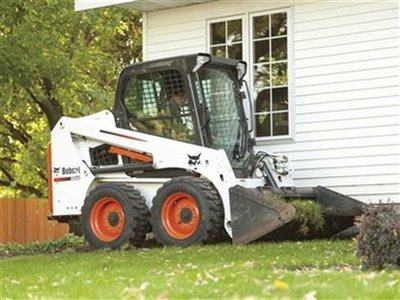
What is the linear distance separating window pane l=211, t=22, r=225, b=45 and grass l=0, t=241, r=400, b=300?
14.6ft

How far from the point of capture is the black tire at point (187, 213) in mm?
11391

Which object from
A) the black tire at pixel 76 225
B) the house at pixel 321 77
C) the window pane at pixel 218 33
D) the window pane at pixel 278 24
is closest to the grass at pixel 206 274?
the black tire at pixel 76 225

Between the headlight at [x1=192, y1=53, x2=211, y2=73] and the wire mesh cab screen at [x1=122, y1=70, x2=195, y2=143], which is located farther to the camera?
the wire mesh cab screen at [x1=122, y1=70, x2=195, y2=143]

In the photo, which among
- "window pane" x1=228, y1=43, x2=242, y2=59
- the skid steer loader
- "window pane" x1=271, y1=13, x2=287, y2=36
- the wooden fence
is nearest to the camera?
the skid steer loader

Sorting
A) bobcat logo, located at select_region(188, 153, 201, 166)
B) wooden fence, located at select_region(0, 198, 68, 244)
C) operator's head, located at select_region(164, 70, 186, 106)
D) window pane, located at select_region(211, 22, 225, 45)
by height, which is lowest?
wooden fence, located at select_region(0, 198, 68, 244)

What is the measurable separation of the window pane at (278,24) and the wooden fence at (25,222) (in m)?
12.0

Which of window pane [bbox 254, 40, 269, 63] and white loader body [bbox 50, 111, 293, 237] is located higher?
window pane [bbox 254, 40, 269, 63]

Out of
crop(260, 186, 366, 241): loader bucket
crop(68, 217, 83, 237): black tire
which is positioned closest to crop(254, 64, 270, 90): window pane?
crop(260, 186, 366, 241): loader bucket

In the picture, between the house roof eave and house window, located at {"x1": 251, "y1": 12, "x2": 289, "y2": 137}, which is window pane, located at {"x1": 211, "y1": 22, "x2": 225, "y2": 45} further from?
house window, located at {"x1": 251, "y1": 12, "x2": 289, "y2": 137}

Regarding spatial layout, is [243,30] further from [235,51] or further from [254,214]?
[254,214]

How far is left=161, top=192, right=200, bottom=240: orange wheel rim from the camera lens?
11.7m

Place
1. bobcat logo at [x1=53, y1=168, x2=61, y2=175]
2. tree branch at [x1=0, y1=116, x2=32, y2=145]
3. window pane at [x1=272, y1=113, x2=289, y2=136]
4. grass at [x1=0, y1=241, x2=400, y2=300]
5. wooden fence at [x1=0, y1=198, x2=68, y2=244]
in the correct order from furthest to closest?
tree branch at [x1=0, y1=116, x2=32, y2=145], wooden fence at [x1=0, y1=198, x2=68, y2=244], window pane at [x1=272, y1=113, x2=289, y2=136], bobcat logo at [x1=53, y1=168, x2=61, y2=175], grass at [x1=0, y1=241, x2=400, y2=300]

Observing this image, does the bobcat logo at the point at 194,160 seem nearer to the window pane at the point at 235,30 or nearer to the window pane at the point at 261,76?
the window pane at the point at 261,76

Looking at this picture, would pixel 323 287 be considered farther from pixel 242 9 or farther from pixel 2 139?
pixel 2 139
